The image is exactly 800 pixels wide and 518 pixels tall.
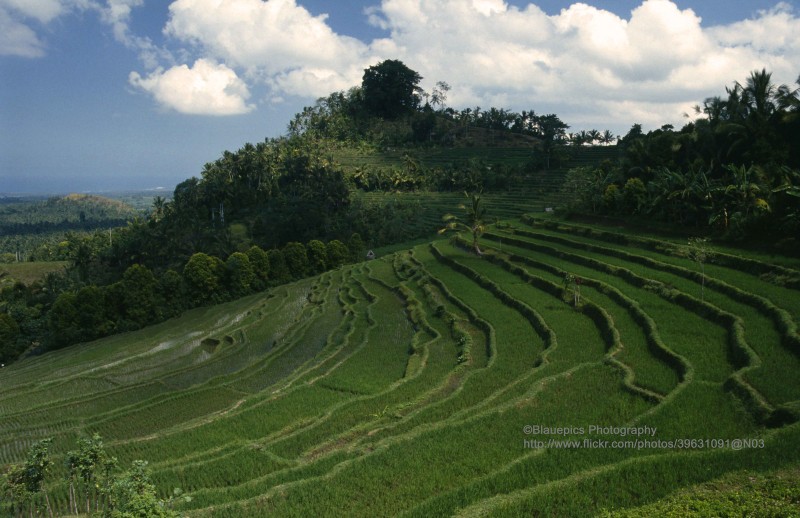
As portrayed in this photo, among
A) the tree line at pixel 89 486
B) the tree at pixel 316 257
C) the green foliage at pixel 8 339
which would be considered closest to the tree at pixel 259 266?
the tree at pixel 316 257

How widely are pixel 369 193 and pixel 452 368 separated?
6075 cm

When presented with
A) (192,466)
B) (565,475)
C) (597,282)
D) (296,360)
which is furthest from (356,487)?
(597,282)

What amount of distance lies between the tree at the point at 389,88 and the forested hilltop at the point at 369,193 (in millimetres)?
274

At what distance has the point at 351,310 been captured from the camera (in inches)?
1227

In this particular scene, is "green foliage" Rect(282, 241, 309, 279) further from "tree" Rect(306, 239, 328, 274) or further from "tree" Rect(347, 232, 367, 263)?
"tree" Rect(347, 232, 367, 263)

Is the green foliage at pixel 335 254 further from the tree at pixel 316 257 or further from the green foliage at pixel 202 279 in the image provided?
the green foliage at pixel 202 279

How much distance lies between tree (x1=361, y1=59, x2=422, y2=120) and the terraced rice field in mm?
79290

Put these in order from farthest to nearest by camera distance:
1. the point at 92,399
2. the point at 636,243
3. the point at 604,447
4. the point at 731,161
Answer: the point at 731,161
the point at 636,243
the point at 92,399
the point at 604,447

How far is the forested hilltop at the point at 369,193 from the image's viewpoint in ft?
101

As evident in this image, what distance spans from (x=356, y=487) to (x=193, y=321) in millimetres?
30119

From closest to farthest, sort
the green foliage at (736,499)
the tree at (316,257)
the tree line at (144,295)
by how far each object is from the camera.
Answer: the green foliage at (736,499), the tree line at (144,295), the tree at (316,257)

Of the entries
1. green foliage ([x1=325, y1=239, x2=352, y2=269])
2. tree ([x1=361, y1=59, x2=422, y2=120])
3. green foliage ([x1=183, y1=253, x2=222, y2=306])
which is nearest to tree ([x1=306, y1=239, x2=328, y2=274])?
green foliage ([x1=325, y1=239, x2=352, y2=269])

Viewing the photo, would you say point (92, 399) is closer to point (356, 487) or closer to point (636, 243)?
point (356, 487)

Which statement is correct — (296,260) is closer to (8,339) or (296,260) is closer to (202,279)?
(202,279)
